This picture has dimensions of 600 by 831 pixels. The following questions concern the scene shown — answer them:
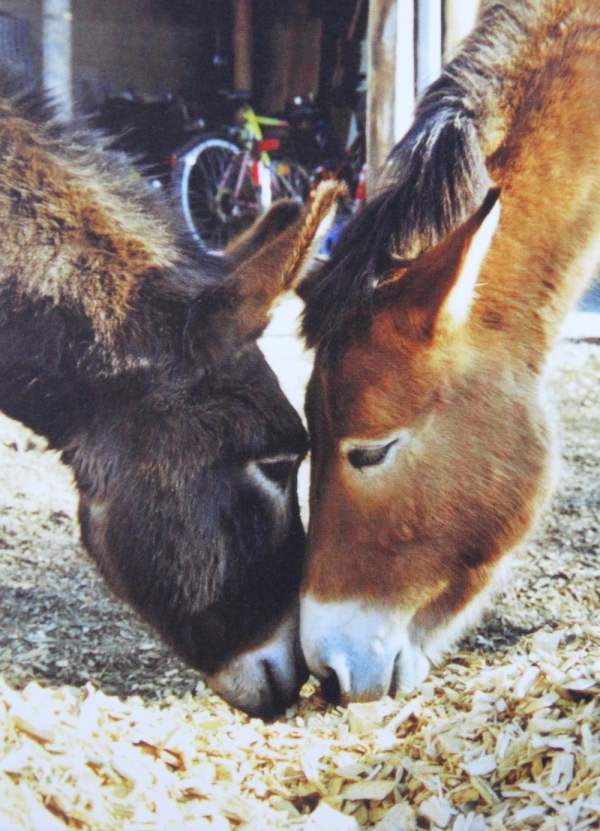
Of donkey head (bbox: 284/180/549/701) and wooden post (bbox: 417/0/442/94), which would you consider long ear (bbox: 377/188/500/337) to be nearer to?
donkey head (bbox: 284/180/549/701)

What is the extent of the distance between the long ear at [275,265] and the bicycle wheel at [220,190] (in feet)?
20.0

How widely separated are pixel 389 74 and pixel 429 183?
2222 mm

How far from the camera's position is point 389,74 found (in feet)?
15.2

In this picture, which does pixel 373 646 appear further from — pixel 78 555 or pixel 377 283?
pixel 78 555

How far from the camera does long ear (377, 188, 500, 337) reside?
8.13ft

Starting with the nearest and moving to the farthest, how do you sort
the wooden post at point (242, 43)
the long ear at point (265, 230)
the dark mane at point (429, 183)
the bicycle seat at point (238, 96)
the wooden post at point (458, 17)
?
the dark mane at point (429, 183) < the long ear at point (265, 230) < the wooden post at point (458, 17) < the bicycle seat at point (238, 96) < the wooden post at point (242, 43)

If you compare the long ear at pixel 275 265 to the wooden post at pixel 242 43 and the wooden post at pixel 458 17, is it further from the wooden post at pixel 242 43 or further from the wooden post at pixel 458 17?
the wooden post at pixel 242 43

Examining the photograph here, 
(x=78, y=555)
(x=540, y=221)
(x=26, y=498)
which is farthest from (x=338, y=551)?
(x=26, y=498)

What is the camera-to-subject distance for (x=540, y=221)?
2730mm

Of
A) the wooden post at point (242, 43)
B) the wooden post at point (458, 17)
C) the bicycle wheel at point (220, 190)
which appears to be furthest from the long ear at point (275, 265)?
the wooden post at point (242, 43)

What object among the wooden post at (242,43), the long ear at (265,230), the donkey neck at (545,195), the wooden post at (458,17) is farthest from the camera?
the wooden post at (242,43)

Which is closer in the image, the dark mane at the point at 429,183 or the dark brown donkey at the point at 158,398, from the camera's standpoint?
the dark mane at the point at 429,183

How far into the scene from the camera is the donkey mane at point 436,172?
8.52 ft

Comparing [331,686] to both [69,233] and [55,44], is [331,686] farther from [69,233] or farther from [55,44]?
[55,44]
